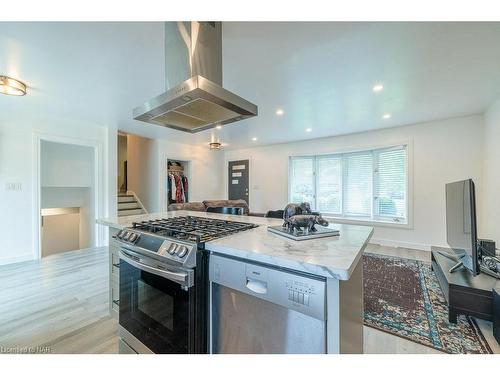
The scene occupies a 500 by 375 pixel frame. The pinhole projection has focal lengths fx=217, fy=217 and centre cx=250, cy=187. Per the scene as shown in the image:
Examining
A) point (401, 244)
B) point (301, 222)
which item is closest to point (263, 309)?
point (301, 222)

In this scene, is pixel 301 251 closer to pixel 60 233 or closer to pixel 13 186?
pixel 13 186

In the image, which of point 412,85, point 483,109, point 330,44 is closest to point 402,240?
point 483,109

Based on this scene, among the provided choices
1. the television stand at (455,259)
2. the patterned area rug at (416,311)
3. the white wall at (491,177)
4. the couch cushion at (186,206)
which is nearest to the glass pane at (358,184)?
the white wall at (491,177)

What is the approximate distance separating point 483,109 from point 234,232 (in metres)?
4.20

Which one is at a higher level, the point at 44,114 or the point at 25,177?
the point at 44,114

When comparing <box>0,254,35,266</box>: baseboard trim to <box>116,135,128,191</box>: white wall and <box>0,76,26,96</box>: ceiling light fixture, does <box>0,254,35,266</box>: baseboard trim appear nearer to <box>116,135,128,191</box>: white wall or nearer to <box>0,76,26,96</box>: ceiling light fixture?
<box>0,76,26,96</box>: ceiling light fixture

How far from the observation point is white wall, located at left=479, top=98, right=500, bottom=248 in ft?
9.00

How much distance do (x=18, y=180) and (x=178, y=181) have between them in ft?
9.72

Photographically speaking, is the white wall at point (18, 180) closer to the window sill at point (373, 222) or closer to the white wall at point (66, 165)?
the white wall at point (66, 165)

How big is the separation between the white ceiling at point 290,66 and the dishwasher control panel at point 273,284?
1.56 m

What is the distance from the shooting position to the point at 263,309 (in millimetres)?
912
